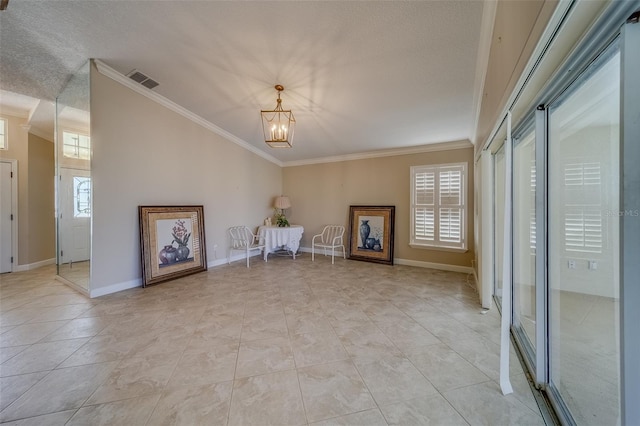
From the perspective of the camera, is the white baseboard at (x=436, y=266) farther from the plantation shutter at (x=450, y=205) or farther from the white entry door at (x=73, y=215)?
the white entry door at (x=73, y=215)

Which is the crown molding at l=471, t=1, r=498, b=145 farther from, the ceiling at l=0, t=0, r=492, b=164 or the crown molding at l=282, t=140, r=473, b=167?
the crown molding at l=282, t=140, r=473, b=167

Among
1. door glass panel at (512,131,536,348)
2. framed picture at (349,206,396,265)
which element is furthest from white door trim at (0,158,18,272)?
door glass panel at (512,131,536,348)

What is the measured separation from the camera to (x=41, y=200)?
4.66 m

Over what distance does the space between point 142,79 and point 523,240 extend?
5.25 metres

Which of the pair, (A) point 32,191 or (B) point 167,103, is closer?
(B) point 167,103

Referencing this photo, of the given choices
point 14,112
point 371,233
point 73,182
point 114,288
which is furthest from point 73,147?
point 371,233

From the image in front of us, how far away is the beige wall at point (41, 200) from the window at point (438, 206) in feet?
24.9

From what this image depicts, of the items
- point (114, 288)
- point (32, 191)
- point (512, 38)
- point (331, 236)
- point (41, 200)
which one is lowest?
point (114, 288)

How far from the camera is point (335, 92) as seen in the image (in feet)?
10.8

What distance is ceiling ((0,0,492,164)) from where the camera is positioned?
2.13m

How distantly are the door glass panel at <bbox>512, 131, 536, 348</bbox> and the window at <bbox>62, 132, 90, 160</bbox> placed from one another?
5.88 meters

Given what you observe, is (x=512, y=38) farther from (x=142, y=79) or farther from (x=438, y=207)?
(x=142, y=79)

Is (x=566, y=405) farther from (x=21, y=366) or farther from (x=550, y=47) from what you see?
(x=21, y=366)

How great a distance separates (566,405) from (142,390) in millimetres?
2665
